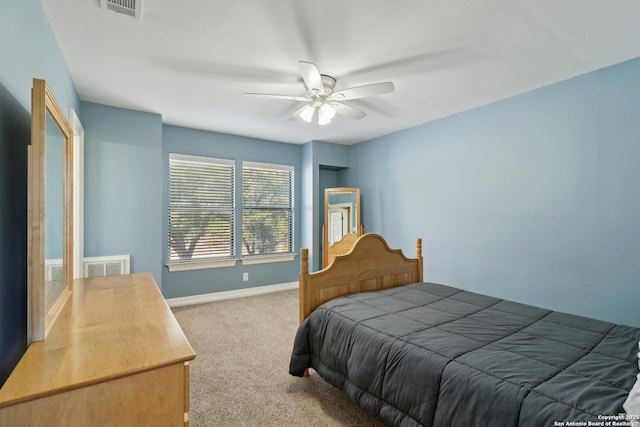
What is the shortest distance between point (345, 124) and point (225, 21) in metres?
2.38

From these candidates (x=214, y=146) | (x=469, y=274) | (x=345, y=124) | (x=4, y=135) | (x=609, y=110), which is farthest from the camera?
(x=214, y=146)

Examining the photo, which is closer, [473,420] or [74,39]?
[473,420]

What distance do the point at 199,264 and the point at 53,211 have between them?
2.95 metres

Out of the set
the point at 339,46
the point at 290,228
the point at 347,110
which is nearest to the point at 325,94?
the point at 347,110

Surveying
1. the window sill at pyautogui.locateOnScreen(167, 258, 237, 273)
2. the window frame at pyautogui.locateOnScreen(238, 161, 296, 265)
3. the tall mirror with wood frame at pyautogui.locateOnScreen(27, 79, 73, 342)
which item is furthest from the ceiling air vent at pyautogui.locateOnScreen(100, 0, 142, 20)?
the window sill at pyautogui.locateOnScreen(167, 258, 237, 273)

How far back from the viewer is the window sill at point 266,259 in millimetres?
4645

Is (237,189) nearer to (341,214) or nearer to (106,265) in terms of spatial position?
(341,214)

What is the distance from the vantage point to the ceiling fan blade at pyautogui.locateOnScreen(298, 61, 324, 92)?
2.02 meters

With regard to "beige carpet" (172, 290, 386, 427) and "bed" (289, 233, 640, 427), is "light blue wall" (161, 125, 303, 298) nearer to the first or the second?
"beige carpet" (172, 290, 386, 427)

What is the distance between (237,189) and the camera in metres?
4.57

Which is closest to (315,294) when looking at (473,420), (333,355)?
(333,355)

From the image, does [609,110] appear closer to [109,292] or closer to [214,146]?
[109,292]

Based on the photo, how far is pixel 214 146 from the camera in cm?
441

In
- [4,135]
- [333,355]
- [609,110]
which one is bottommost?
[333,355]
